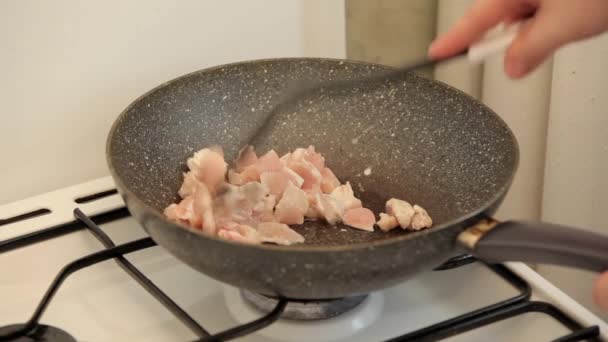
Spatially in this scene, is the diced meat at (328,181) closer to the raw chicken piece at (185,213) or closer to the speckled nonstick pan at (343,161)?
the speckled nonstick pan at (343,161)

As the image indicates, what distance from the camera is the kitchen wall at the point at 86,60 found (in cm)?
67

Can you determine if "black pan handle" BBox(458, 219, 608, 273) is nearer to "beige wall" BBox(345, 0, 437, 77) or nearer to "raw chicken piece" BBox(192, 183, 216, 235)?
"raw chicken piece" BBox(192, 183, 216, 235)

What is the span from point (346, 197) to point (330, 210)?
0.03 meters

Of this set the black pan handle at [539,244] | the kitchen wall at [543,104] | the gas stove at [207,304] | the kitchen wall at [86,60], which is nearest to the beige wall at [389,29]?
the kitchen wall at [543,104]

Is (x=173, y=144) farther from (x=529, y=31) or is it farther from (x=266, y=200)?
(x=529, y=31)

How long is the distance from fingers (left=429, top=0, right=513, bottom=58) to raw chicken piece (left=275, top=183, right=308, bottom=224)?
157 millimetres

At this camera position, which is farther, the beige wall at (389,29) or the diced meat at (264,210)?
the beige wall at (389,29)

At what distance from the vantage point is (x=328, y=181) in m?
0.67

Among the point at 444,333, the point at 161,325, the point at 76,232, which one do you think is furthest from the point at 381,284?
the point at 76,232

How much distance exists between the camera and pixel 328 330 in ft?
1.79

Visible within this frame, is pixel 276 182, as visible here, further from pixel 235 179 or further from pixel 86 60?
pixel 86 60

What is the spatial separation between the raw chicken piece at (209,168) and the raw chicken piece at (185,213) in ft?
0.12

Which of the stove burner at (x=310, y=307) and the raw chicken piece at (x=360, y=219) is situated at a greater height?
the raw chicken piece at (x=360, y=219)

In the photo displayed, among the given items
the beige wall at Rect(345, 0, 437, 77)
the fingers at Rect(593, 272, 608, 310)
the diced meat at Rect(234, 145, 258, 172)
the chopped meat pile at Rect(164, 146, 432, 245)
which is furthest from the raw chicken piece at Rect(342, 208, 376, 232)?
the beige wall at Rect(345, 0, 437, 77)
